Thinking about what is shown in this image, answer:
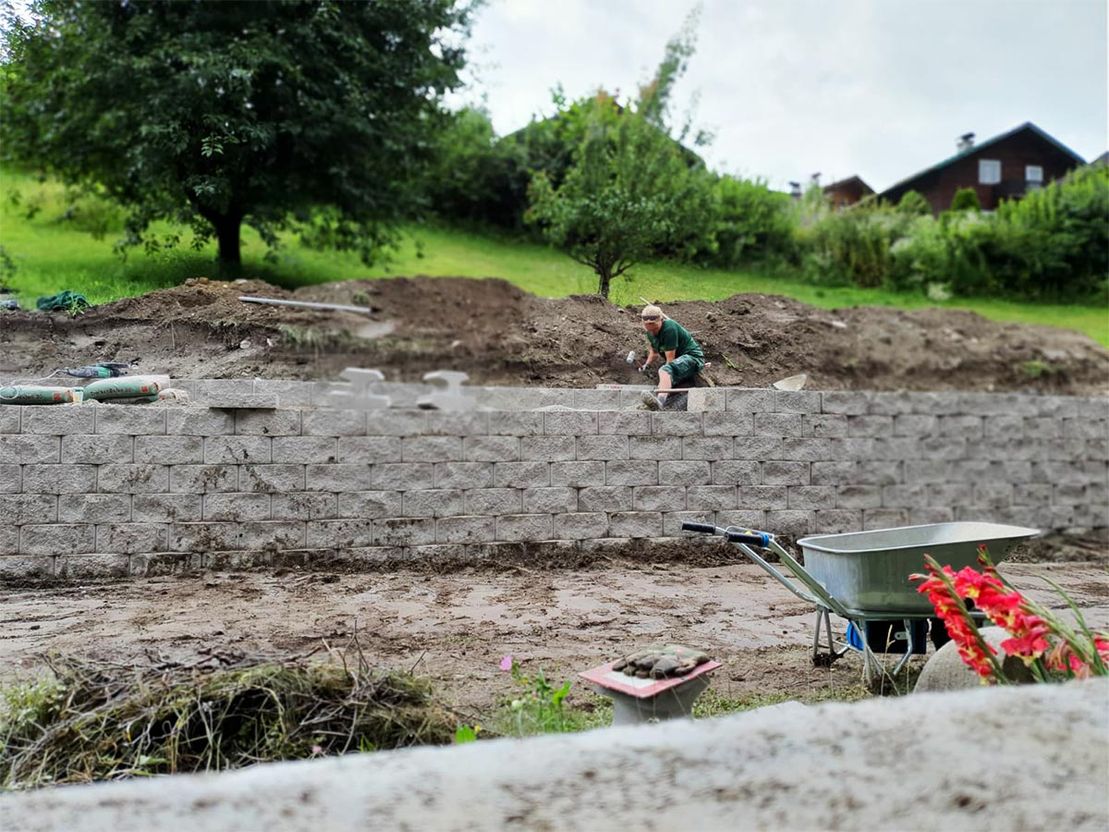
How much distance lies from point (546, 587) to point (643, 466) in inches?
37.6

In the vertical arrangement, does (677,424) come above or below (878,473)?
above

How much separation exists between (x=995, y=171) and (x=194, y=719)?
4.79m

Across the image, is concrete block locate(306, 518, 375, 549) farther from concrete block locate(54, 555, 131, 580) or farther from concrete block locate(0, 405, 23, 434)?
concrete block locate(0, 405, 23, 434)

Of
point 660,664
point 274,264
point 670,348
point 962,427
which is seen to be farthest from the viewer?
point 962,427

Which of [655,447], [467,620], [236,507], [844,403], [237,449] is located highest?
[844,403]

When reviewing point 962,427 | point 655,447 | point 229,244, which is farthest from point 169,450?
point 962,427

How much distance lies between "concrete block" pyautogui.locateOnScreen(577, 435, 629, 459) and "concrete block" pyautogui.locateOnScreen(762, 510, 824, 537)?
37.5 inches

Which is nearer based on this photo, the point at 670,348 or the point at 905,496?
the point at 670,348

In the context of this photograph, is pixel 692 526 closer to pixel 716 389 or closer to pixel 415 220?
pixel 716 389

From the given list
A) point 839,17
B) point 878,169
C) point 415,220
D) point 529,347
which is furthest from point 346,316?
point 878,169

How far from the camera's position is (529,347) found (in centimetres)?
360

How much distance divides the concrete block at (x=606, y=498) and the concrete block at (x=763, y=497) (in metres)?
0.67

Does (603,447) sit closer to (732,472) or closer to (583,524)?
(583,524)

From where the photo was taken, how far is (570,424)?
16.8ft
